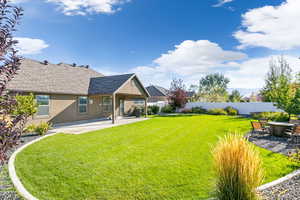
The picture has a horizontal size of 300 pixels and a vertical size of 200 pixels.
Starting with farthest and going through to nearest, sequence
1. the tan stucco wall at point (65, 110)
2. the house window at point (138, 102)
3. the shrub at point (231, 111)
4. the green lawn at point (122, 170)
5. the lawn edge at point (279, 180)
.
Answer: the house window at point (138, 102) → the shrub at point (231, 111) → the tan stucco wall at point (65, 110) → the green lawn at point (122, 170) → the lawn edge at point (279, 180)

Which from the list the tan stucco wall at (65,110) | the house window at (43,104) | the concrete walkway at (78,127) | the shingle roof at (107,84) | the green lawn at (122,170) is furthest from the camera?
the shingle roof at (107,84)

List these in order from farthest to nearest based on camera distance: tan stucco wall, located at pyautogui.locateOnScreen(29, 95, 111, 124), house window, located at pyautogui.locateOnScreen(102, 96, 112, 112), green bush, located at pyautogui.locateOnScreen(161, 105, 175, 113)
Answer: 1. green bush, located at pyautogui.locateOnScreen(161, 105, 175, 113)
2. house window, located at pyautogui.locateOnScreen(102, 96, 112, 112)
3. tan stucco wall, located at pyautogui.locateOnScreen(29, 95, 111, 124)

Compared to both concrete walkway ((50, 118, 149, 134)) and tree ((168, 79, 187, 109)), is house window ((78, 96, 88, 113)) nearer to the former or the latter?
concrete walkway ((50, 118, 149, 134))

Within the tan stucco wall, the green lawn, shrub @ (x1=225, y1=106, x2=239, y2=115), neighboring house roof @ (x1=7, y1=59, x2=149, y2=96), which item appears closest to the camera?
the green lawn

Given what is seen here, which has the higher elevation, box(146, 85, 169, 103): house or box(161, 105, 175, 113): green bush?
box(146, 85, 169, 103): house

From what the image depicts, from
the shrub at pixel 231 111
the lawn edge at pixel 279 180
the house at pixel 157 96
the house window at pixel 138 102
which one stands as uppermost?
the house at pixel 157 96

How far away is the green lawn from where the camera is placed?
12.6 ft

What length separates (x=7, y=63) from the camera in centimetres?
234

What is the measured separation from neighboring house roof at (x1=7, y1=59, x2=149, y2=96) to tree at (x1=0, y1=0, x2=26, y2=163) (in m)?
11.4

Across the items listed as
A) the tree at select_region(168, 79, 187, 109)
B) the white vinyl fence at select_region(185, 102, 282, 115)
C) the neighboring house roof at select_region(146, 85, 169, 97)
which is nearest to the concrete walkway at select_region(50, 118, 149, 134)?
the tree at select_region(168, 79, 187, 109)

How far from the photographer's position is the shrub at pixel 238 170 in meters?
2.63

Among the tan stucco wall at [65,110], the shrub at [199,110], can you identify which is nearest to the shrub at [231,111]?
the shrub at [199,110]

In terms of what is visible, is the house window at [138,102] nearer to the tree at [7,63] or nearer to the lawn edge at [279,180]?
the lawn edge at [279,180]

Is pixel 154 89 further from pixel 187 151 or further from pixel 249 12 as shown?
pixel 187 151
